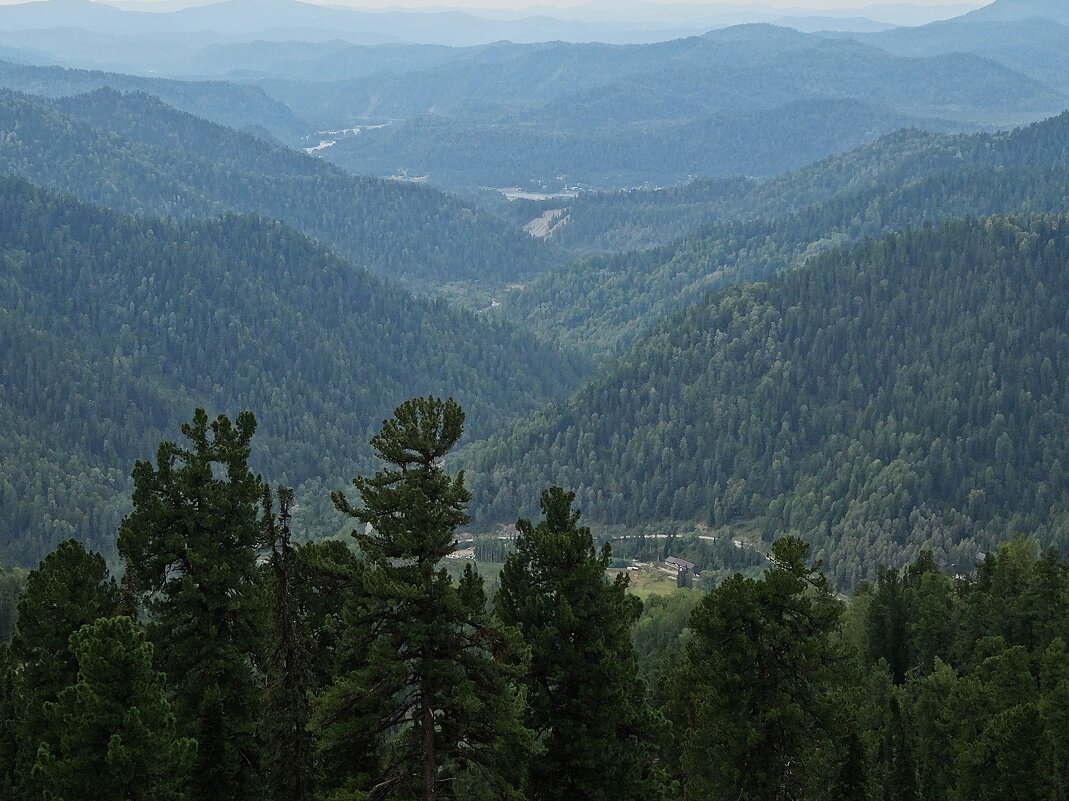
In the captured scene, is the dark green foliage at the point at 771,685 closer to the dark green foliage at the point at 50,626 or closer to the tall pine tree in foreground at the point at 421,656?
the tall pine tree in foreground at the point at 421,656

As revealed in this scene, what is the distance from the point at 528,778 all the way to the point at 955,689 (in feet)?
145

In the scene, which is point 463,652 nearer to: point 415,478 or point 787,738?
point 415,478

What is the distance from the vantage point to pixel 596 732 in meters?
51.3

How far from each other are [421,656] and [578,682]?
984 cm

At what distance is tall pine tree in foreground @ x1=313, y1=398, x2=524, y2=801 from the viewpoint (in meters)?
43.4

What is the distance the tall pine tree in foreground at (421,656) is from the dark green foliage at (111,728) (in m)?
5.41

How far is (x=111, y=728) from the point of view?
4406 centimetres

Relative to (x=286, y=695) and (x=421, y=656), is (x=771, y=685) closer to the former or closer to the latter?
(x=421, y=656)

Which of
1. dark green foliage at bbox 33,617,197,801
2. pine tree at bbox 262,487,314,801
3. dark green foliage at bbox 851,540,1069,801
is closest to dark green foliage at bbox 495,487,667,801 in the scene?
pine tree at bbox 262,487,314,801

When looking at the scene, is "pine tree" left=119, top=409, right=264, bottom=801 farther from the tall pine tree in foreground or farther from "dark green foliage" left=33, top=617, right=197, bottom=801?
the tall pine tree in foreground

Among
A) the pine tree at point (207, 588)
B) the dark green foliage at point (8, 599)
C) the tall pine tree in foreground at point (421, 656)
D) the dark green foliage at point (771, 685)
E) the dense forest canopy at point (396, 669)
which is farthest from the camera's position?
the dark green foliage at point (8, 599)

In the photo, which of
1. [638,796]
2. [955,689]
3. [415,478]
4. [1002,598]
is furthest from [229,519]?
[1002,598]

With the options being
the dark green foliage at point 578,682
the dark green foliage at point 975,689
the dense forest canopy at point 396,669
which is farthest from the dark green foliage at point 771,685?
the dark green foliage at point 975,689

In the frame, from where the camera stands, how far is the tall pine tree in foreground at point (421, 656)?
43438 mm
